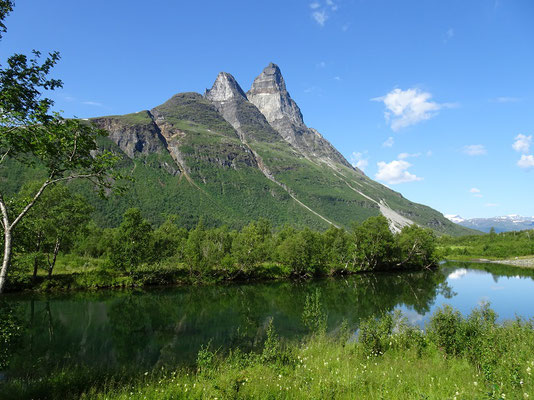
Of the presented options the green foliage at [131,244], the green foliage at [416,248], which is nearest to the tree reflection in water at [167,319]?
the green foliage at [131,244]

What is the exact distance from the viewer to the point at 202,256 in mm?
58219

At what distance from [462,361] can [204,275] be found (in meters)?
49.5

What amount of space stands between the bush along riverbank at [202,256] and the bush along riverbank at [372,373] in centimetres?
2892

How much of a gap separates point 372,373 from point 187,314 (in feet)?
88.1

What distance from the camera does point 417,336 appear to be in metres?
17.8

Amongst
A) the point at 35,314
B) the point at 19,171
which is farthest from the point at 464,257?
the point at 19,171

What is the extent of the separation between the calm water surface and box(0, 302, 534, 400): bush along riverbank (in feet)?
17.0

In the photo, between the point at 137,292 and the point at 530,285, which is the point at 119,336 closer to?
the point at 137,292

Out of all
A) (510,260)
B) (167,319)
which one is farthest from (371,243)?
(510,260)

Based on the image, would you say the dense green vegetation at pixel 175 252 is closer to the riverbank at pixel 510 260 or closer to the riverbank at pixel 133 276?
the riverbank at pixel 133 276

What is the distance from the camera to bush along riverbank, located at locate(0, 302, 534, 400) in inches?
384

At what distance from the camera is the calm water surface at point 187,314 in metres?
20.9

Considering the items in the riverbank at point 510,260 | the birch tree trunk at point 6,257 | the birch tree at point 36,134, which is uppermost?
the birch tree at point 36,134

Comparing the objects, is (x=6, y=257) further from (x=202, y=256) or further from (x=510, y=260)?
(x=510, y=260)
